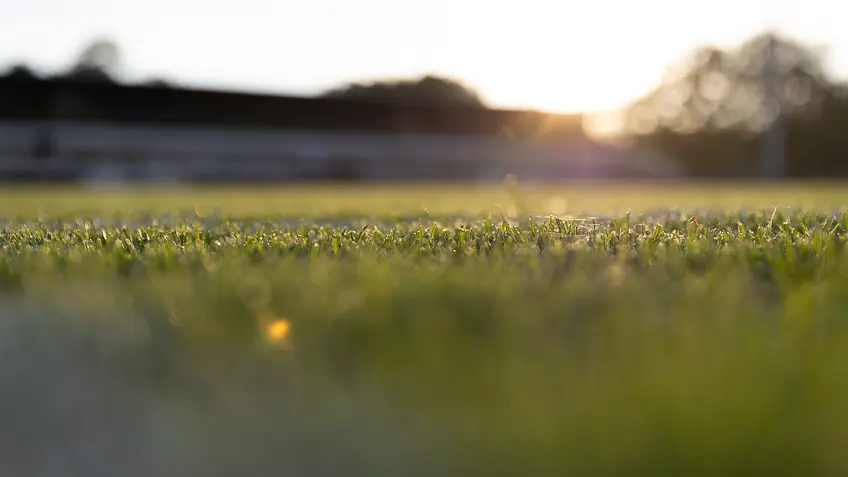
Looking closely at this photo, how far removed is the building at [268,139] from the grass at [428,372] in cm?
3331

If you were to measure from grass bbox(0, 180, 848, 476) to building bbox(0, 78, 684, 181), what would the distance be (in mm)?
33308

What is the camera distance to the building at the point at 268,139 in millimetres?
35000

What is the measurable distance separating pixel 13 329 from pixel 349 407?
101 cm

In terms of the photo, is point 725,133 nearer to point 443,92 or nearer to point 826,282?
point 443,92

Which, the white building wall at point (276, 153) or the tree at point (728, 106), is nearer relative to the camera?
the white building wall at point (276, 153)

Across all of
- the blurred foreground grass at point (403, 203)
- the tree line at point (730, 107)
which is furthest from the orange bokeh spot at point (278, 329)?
the tree line at point (730, 107)

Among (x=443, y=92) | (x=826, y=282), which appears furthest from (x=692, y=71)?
(x=826, y=282)

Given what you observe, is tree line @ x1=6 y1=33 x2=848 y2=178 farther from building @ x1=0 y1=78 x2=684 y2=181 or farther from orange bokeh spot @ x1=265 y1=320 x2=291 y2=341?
orange bokeh spot @ x1=265 y1=320 x2=291 y2=341

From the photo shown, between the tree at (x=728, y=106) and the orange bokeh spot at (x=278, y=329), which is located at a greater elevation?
Result: the tree at (x=728, y=106)

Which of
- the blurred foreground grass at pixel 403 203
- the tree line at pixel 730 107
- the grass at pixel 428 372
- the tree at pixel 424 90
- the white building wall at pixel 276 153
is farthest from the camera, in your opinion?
the tree at pixel 424 90

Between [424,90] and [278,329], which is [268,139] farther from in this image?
[278,329]

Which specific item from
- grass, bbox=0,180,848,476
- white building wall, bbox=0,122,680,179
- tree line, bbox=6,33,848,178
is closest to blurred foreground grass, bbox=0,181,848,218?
grass, bbox=0,180,848,476

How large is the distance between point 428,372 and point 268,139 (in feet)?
129

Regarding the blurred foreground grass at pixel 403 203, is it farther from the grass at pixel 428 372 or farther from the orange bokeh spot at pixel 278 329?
the orange bokeh spot at pixel 278 329
